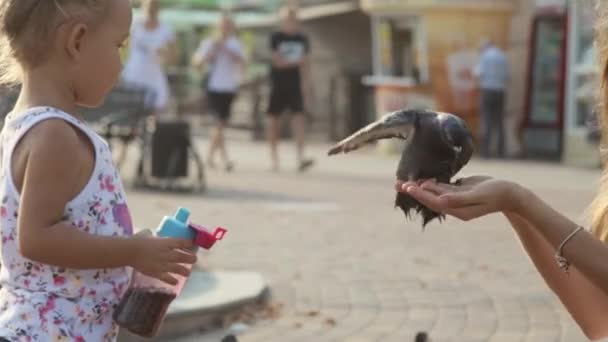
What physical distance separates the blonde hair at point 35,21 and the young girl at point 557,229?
0.77 metres

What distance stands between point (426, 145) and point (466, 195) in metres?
0.14

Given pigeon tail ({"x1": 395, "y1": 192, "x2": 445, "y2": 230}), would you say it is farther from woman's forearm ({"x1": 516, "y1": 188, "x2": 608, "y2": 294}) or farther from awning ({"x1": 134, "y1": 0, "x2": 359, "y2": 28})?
awning ({"x1": 134, "y1": 0, "x2": 359, "y2": 28})

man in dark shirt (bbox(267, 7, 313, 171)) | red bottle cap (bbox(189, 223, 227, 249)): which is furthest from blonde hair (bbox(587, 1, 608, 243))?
man in dark shirt (bbox(267, 7, 313, 171))

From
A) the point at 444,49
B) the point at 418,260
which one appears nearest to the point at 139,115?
the point at 418,260

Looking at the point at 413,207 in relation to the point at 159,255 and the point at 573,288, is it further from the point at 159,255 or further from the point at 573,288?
the point at 573,288

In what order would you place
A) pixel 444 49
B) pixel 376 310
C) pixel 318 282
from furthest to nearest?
pixel 444 49, pixel 318 282, pixel 376 310

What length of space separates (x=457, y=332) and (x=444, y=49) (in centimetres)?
1509

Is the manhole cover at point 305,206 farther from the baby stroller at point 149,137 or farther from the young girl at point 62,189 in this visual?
the young girl at point 62,189

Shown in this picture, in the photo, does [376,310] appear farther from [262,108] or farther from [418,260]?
[262,108]

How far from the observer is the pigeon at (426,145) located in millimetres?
2826

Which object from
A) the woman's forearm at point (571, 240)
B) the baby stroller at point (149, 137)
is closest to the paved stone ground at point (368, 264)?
the baby stroller at point (149, 137)

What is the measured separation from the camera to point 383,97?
21750 mm

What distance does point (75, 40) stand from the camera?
8.85 ft

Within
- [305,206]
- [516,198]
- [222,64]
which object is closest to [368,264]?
[305,206]
